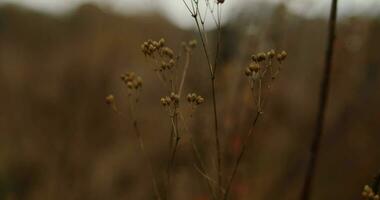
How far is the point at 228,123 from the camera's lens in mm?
3033

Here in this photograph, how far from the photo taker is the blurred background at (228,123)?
135 inches

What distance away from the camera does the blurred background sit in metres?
3.42

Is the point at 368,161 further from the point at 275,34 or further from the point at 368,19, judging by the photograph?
the point at 275,34

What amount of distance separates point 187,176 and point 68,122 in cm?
150

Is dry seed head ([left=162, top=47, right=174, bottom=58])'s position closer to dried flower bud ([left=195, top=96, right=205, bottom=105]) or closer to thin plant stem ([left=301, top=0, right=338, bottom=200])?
dried flower bud ([left=195, top=96, right=205, bottom=105])

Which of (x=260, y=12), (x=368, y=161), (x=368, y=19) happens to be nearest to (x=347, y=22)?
(x=368, y=19)

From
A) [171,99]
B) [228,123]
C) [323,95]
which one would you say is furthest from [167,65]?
[228,123]

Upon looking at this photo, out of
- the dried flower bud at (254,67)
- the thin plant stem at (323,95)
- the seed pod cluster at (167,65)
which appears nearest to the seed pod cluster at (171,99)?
the seed pod cluster at (167,65)

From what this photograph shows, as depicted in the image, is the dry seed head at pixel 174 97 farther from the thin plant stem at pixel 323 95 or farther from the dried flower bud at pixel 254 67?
the thin plant stem at pixel 323 95

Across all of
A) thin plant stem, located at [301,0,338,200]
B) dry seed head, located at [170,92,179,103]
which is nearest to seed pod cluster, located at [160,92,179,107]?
dry seed head, located at [170,92,179,103]

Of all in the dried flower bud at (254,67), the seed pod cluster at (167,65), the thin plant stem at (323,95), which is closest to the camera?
the dried flower bud at (254,67)

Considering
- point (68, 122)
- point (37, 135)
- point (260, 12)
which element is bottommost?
point (37, 135)

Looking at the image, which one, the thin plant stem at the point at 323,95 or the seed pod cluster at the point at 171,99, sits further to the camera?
the thin plant stem at the point at 323,95

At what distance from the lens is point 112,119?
7.05 m
